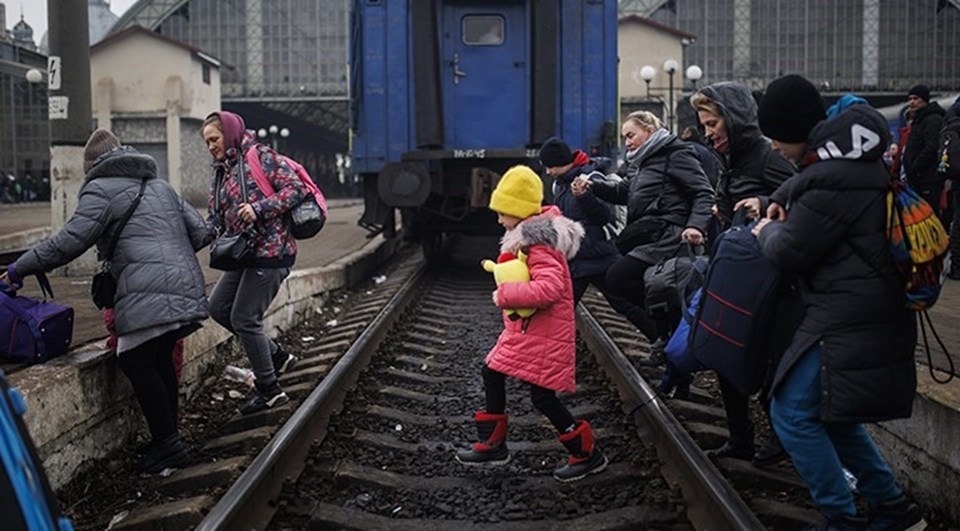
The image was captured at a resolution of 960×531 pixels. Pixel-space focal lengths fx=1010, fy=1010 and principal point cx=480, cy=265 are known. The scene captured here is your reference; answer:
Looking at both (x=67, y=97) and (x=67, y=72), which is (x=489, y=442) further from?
(x=67, y=72)

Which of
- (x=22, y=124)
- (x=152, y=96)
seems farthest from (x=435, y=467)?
(x=22, y=124)

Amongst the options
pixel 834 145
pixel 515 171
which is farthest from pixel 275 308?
pixel 834 145

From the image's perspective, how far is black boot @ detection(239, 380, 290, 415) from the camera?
555cm

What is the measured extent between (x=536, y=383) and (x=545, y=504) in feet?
1.78

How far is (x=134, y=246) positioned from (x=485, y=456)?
1.90 meters

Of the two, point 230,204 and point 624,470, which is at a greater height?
point 230,204

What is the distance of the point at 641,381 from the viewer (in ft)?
18.2

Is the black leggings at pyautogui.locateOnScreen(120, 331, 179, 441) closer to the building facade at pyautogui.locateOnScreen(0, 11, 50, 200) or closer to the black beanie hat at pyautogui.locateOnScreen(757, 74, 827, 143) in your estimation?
the black beanie hat at pyautogui.locateOnScreen(757, 74, 827, 143)

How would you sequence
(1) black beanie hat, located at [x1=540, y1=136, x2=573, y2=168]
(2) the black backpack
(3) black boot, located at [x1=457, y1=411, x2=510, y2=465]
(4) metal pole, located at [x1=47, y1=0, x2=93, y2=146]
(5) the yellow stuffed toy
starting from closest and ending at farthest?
(5) the yellow stuffed toy → (3) black boot, located at [x1=457, y1=411, x2=510, y2=465] → (1) black beanie hat, located at [x1=540, y1=136, x2=573, y2=168] → (2) the black backpack → (4) metal pole, located at [x1=47, y1=0, x2=93, y2=146]

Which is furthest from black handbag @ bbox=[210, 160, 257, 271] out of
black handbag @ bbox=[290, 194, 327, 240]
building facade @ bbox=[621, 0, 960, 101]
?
building facade @ bbox=[621, 0, 960, 101]

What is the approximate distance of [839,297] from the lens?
3.20 meters

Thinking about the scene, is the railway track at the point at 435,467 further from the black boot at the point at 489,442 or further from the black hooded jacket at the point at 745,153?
the black hooded jacket at the point at 745,153

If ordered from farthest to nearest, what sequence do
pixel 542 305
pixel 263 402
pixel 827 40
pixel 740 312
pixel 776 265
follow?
pixel 827 40, pixel 263 402, pixel 542 305, pixel 740 312, pixel 776 265

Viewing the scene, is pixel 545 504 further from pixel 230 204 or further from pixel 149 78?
pixel 149 78
